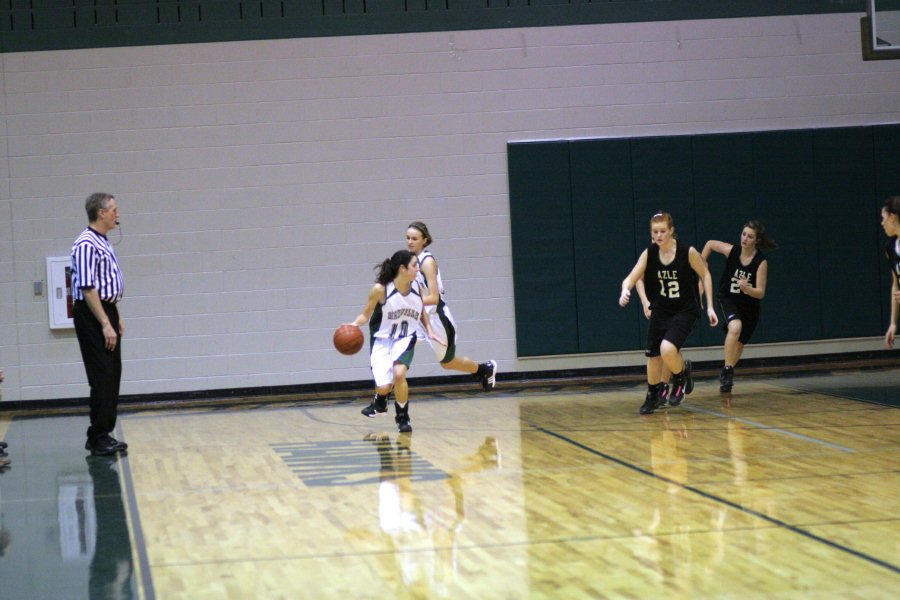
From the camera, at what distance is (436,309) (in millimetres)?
8656

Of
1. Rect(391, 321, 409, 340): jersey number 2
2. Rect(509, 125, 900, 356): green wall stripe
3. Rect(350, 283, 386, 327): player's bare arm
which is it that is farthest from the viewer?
Rect(509, 125, 900, 356): green wall stripe

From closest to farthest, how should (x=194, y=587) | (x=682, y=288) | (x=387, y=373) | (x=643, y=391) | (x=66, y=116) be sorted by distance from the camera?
(x=194, y=587), (x=387, y=373), (x=682, y=288), (x=643, y=391), (x=66, y=116)

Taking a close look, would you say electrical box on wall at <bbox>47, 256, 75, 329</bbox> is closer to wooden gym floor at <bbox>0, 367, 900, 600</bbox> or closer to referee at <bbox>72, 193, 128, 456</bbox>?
wooden gym floor at <bbox>0, 367, 900, 600</bbox>

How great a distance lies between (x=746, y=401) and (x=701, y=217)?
3153 mm

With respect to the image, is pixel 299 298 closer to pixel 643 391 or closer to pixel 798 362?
pixel 643 391

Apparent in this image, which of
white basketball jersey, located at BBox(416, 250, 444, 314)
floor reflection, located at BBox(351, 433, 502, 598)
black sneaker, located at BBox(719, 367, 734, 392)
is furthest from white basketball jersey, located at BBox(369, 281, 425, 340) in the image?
black sneaker, located at BBox(719, 367, 734, 392)

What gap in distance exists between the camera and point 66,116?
36.4 feet

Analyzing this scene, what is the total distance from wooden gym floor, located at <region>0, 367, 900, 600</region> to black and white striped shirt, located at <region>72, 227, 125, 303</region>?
113cm

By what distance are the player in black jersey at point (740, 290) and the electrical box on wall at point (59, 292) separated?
20.0 feet

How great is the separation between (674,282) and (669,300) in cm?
15

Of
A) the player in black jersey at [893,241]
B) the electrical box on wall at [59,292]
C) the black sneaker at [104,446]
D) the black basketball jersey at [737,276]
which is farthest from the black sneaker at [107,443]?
the black basketball jersey at [737,276]

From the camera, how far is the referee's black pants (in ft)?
24.2

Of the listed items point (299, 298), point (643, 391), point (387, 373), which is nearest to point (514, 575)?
point (387, 373)

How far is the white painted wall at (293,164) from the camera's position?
11.1 meters
